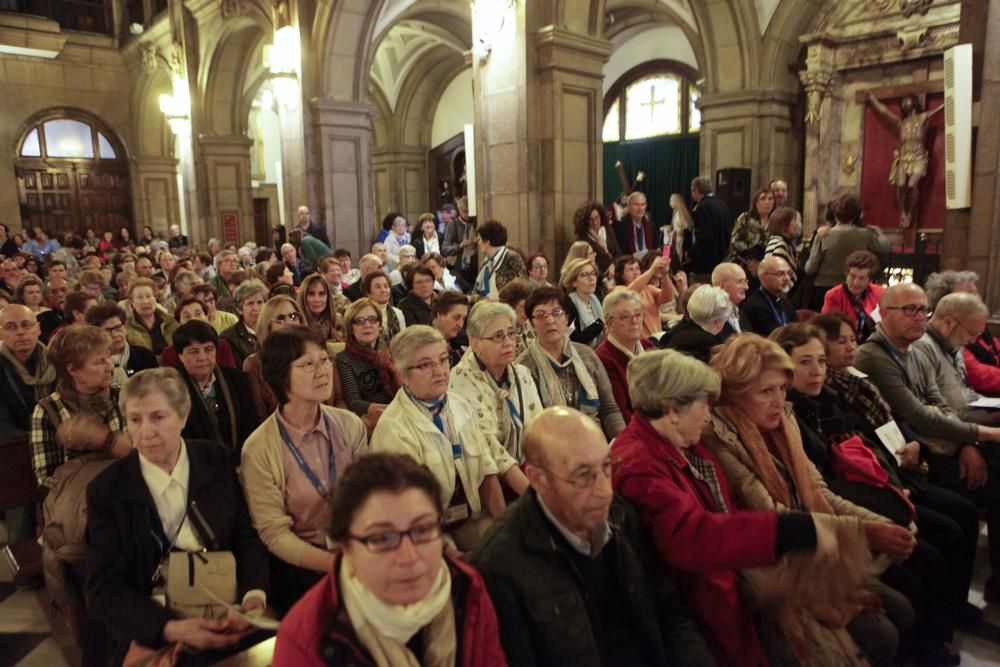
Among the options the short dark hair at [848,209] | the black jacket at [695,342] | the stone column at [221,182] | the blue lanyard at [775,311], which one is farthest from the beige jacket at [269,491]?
the stone column at [221,182]

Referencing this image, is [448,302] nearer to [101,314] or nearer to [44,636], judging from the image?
[101,314]

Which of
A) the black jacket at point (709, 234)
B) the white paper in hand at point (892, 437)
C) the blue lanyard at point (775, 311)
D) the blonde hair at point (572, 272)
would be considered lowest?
the white paper in hand at point (892, 437)

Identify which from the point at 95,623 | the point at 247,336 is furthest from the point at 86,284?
the point at 95,623

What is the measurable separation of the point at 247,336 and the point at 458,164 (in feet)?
47.9

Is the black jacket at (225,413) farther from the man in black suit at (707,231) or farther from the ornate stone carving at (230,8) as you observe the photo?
the ornate stone carving at (230,8)

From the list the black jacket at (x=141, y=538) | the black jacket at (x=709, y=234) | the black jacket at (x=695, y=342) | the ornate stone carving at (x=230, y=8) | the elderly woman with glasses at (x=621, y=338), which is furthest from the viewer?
the ornate stone carving at (x=230, y=8)

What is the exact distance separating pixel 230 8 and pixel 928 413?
1309 cm

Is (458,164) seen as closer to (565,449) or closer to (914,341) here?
(914,341)

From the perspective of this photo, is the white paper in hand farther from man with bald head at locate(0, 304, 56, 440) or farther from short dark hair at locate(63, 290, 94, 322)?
short dark hair at locate(63, 290, 94, 322)

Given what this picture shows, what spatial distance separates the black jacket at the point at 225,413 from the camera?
298 cm

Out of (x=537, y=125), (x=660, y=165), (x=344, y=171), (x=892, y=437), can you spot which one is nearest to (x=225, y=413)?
(x=892, y=437)

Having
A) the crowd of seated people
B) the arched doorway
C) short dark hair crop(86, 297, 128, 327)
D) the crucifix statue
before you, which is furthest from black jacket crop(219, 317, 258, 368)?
the arched doorway

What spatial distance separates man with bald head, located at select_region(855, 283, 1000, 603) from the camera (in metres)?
3.09

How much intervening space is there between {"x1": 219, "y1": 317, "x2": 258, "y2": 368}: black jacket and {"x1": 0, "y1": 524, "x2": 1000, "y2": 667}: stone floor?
1.62 meters
